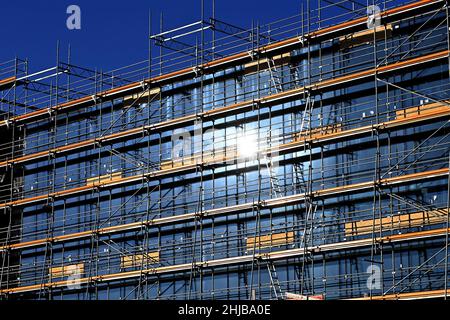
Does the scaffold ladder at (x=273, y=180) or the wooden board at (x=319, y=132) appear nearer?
the wooden board at (x=319, y=132)

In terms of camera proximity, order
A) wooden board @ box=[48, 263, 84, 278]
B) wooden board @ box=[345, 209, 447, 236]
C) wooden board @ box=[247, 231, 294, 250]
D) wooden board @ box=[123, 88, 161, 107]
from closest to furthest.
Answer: wooden board @ box=[345, 209, 447, 236], wooden board @ box=[247, 231, 294, 250], wooden board @ box=[123, 88, 161, 107], wooden board @ box=[48, 263, 84, 278]

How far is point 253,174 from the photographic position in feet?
139

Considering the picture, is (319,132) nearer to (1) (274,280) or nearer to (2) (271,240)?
(2) (271,240)

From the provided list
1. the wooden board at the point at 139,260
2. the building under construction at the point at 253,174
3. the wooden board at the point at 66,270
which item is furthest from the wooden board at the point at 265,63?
the wooden board at the point at 66,270

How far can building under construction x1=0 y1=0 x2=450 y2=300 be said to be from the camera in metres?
37.5

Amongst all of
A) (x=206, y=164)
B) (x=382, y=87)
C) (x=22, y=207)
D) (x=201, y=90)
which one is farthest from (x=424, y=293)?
(x=22, y=207)

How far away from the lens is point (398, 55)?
3891 cm

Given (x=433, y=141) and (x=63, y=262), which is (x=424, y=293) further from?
(x=63, y=262)

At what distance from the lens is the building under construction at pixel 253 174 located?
37.5m

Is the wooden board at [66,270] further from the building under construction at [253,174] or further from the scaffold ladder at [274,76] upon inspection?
the scaffold ladder at [274,76]

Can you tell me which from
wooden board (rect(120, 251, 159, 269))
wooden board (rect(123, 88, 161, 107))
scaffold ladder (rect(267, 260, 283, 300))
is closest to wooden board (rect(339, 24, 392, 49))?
scaffold ladder (rect(267, 260, 283, 300))

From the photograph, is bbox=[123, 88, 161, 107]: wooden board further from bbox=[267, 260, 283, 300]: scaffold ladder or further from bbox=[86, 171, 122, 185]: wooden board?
bbox=[267, 260, 283, 300]: scaffold ladder

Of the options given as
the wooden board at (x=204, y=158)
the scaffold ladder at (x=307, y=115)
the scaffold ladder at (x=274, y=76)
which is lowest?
the wooden board at (x=204, y=158)

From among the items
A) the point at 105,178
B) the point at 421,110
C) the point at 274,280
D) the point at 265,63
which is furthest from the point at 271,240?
the point at 105,178
